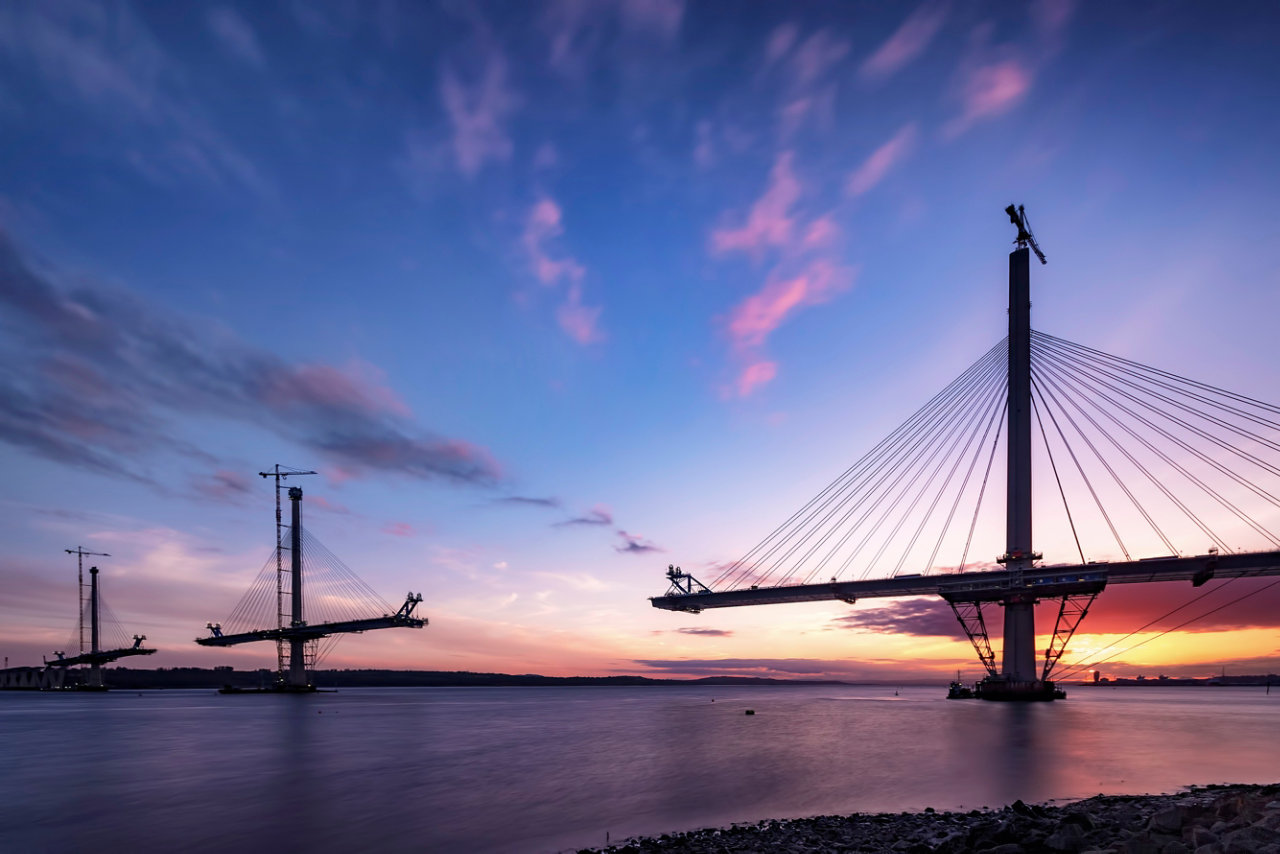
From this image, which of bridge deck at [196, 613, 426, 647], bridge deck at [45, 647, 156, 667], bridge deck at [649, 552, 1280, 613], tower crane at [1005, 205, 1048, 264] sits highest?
tower crane at [1005, 205, 1048, 264]

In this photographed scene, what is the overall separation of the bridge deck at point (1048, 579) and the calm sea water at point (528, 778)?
10416 millimetres

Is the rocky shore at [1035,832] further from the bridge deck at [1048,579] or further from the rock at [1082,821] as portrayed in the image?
the bridge deck at [1048,579]

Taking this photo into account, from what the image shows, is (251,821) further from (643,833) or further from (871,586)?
(871,586)

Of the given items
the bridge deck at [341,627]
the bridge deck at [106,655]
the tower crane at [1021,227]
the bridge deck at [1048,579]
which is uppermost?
the tower crane at [1021,227]

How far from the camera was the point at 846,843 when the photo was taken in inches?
584

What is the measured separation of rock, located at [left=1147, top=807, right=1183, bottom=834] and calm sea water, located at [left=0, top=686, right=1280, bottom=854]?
372 inches

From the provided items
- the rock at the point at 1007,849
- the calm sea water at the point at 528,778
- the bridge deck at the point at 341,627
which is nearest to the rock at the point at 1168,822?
the rock at the point at 1007,849

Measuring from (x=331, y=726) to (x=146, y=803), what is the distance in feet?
120

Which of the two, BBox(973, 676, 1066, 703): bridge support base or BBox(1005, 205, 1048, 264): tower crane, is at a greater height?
BBox(1005, 205, 1048, 264): tower crane

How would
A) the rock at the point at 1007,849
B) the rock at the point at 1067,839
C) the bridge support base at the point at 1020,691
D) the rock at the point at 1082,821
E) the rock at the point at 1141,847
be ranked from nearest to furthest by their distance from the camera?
1. the rock at the point at 1141,847
2. the rock at the point at 1007,849
3. the rock at the point at 1067,839
4. the rock at the point at 1082,821
5. the bridge support base at the point at 1020,691

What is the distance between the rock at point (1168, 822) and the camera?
1258 centimetres

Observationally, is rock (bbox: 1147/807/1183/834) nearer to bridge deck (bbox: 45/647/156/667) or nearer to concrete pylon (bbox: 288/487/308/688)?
concrete pylon (bbox: 288/487/308/688)

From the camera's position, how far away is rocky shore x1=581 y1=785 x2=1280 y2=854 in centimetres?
1123

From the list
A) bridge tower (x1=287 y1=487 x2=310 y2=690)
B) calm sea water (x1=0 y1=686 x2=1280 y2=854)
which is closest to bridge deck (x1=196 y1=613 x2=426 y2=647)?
bridge tower (x1=287 y1=487 x2=310 y2=690)
